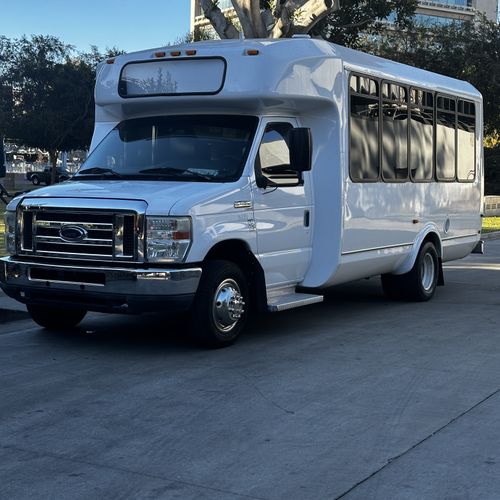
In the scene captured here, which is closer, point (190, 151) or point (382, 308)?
point (190, 151)

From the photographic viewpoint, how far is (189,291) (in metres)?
7.43

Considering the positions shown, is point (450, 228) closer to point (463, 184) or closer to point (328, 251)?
point (463, 184)

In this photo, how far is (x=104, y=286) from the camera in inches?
294

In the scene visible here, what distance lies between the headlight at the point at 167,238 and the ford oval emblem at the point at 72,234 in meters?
0.71

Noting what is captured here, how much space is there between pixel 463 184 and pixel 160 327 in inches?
224

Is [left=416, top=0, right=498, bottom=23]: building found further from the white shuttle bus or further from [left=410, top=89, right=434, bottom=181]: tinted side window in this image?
the white shuttle bus

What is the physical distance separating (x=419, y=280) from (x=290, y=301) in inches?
123

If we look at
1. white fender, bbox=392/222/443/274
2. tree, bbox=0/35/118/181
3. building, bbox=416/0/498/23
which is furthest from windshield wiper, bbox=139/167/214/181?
building, bbox=416/0/498/23

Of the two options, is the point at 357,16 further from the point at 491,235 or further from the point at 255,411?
the point at 255,411

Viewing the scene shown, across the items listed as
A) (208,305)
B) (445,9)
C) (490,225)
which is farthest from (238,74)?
(445,9)

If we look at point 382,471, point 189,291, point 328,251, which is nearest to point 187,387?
point 189,291

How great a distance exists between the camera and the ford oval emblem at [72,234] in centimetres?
757

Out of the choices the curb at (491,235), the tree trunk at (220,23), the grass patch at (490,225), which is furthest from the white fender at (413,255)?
the grass patch at (490,225)

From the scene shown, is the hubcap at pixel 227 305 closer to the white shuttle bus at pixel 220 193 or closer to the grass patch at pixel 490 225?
the white shuttle bus at pixel 220 193
